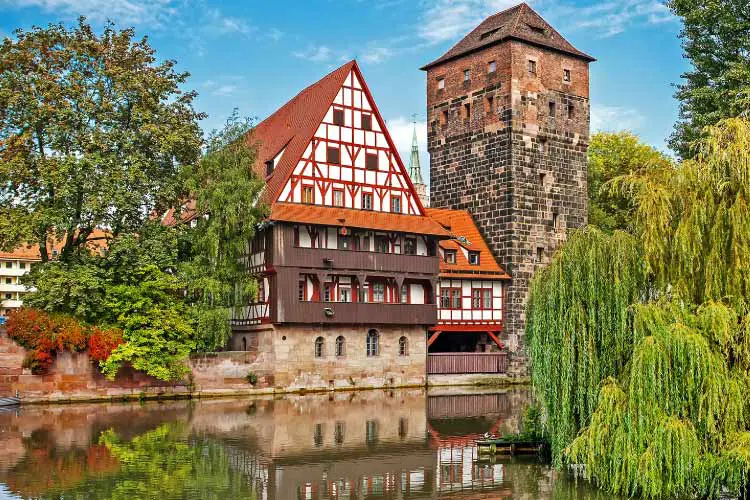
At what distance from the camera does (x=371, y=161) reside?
4334 centimetres

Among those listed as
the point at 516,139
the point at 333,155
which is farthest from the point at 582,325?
the point at 516,139

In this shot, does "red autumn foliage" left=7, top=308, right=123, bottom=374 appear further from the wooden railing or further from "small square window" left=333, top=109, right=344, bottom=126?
the wooden railing

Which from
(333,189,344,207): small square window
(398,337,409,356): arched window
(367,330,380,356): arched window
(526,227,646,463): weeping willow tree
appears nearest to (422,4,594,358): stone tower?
(398,337,409,356): arched window

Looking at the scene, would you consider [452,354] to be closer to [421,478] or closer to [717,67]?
[717,67]

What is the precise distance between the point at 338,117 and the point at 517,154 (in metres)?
11.1

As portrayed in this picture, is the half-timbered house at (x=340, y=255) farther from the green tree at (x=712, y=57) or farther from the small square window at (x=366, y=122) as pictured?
the green tree at (x=712, y=57)

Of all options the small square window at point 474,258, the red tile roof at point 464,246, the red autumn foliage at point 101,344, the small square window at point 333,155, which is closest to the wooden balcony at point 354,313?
the red tile roof at point 464,246

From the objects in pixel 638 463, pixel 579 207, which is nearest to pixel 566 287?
pixel 638 463

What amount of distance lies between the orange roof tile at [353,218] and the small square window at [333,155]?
214 centimetres

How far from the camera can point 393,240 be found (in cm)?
4422

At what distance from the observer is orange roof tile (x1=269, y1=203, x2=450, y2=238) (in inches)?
1577

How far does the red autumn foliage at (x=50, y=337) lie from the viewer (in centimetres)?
3478

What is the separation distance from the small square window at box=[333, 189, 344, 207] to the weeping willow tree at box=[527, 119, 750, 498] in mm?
22906

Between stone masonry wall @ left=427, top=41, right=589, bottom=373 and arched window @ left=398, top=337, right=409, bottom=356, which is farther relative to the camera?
Result: stone masonry wall @ left=427, top=41, right=589, bottom=373
